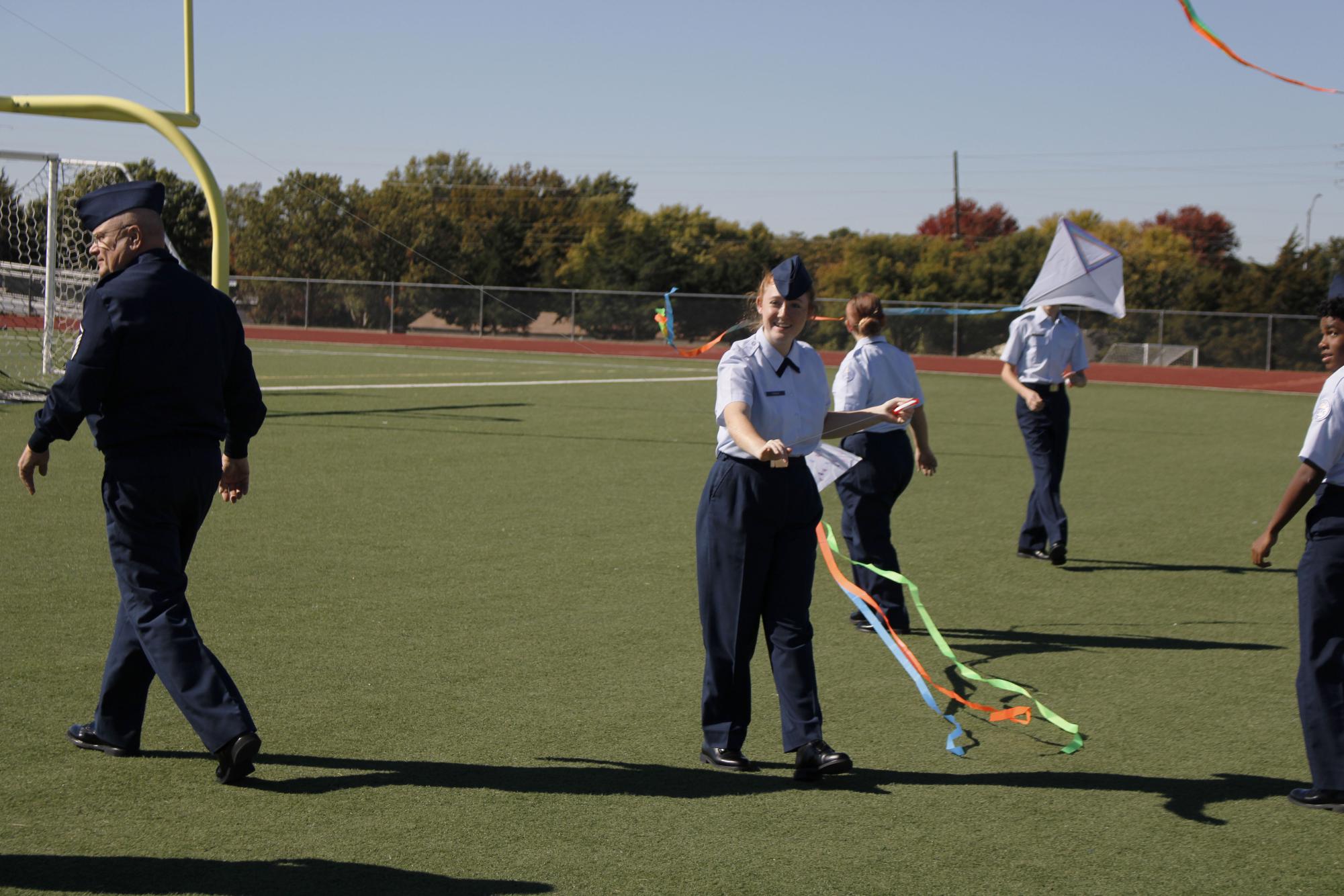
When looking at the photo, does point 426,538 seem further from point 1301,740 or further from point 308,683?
point 1301,740

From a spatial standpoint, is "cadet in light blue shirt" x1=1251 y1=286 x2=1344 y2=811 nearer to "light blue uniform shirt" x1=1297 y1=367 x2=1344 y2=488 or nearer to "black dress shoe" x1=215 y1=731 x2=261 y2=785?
"light blue uniform shirt" x1=1297 y1=367 x2=1344 y2=488

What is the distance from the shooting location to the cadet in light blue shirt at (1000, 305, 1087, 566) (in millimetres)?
9414

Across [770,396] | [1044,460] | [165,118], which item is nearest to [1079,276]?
[1044,460]

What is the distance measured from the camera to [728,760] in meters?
4.91

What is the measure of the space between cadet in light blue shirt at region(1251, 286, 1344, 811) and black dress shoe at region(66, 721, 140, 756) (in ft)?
13.7

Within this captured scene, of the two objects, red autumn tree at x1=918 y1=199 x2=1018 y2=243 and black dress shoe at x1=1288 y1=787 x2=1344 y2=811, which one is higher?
red autumn tree at x1=918 y1=199 x2=1018 y2=243

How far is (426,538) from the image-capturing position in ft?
30.7

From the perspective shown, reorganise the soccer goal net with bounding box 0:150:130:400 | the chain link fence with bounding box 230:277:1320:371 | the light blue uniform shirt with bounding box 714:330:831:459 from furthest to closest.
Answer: the chain link fence with bounding box 230:277:1320:371 → the soccer goal net with bounding box 0:150:130:400 → the light blue uniform shirt with bounding box 714:330:831:459

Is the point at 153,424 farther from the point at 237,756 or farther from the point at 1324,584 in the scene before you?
the point at 1324,584

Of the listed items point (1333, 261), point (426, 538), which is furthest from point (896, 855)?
point (1333, 261)

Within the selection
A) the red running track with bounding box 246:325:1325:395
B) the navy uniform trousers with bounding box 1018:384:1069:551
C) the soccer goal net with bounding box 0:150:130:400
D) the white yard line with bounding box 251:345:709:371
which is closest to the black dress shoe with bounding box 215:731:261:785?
the navy uniform trousers with bounding box 1018:384:1069:551

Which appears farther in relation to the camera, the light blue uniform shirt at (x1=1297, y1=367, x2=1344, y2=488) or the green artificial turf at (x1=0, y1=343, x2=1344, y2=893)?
the light blue uniform shirt at (x1=1297, y1=367, x2=1344, y2=488)

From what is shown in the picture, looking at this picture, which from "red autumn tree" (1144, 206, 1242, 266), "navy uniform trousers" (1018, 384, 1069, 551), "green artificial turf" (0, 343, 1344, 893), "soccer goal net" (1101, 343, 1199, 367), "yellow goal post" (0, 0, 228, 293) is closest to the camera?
"green artificial turf" (0, 343, 1344, 893)

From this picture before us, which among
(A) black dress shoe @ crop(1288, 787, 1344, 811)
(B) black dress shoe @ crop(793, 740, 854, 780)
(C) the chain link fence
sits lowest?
(A) black dress shoe @ crop(1288, 787, 1344, 811)
